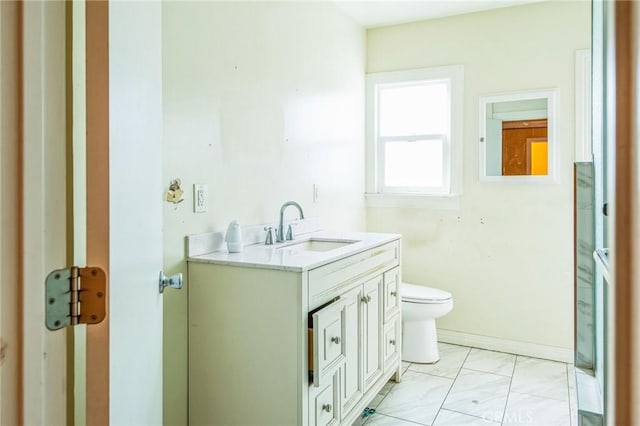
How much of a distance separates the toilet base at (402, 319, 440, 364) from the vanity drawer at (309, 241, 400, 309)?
2.26ft

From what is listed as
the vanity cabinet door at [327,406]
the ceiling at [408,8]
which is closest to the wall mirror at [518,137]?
the ceiling at [408,8]

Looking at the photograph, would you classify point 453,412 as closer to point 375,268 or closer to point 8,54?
point 375,268

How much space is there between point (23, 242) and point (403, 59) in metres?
3.37

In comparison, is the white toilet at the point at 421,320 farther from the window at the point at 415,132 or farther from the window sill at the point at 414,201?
the window at the point at 415,132

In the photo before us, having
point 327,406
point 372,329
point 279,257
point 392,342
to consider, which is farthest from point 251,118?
point 392,342

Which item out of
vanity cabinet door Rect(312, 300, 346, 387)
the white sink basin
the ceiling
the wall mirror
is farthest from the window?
vanity cabinet door Rect(312, 300, 346, 387)

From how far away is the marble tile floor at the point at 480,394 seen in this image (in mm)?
2410

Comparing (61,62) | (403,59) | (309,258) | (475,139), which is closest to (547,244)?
(475,139)

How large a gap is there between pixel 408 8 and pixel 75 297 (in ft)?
10.5

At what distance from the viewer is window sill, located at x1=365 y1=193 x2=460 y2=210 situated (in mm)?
3488

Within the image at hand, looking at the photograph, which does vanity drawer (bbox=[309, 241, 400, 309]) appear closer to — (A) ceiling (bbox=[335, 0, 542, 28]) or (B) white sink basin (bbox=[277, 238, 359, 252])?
(B) white sink basin (bbox=[277, 238, 359, 252])

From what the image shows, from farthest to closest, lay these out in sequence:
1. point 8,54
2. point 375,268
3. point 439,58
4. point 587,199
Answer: point 439,58 → point 375,268 → point 587,199 → point 8,54

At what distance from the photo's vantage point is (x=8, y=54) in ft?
2.32

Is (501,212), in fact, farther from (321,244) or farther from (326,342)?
(326,342)
